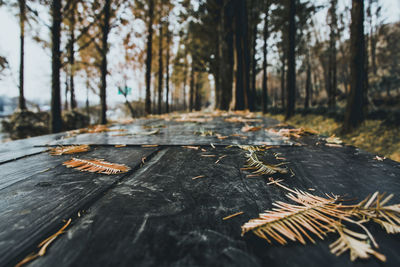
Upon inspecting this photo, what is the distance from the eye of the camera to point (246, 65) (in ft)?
28.0

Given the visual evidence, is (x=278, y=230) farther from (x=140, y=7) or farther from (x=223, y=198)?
(x=140, y=7)

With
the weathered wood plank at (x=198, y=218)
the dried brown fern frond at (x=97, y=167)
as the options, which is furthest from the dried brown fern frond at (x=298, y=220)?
the dried brown fern frond at (x=97, y=167)

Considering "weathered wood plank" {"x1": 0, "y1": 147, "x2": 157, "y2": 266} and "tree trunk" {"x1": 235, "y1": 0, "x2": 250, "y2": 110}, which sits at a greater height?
"tree trunk" {"x1": 235, "y1": 0, "x2": 250, "y2": 110}

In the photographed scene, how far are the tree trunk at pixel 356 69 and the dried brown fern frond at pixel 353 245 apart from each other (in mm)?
5928

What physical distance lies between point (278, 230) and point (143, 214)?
369 millimetres

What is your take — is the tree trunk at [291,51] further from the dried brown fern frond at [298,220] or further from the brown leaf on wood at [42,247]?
the brown leaf on wood at [42,247]

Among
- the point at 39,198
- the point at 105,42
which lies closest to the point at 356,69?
the point at 39,198

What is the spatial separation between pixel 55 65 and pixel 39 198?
6.98 meters

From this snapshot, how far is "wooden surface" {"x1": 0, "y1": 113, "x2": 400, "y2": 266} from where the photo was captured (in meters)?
0.41

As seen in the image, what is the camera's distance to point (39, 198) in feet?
2.19

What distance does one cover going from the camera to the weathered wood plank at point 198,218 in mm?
407

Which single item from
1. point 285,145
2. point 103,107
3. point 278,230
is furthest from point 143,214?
point 103,107

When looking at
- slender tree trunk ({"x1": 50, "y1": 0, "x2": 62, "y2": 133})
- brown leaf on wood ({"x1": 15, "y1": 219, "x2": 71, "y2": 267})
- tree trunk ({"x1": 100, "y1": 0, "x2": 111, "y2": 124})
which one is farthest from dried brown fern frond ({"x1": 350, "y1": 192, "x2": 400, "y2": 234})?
tree trunk ({"x1": 100, "y1": 0, "x2": 111, "y2": 124})

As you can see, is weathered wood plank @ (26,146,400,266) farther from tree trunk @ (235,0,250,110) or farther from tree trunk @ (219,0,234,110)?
tree trunk @ (219,0,234,110)
